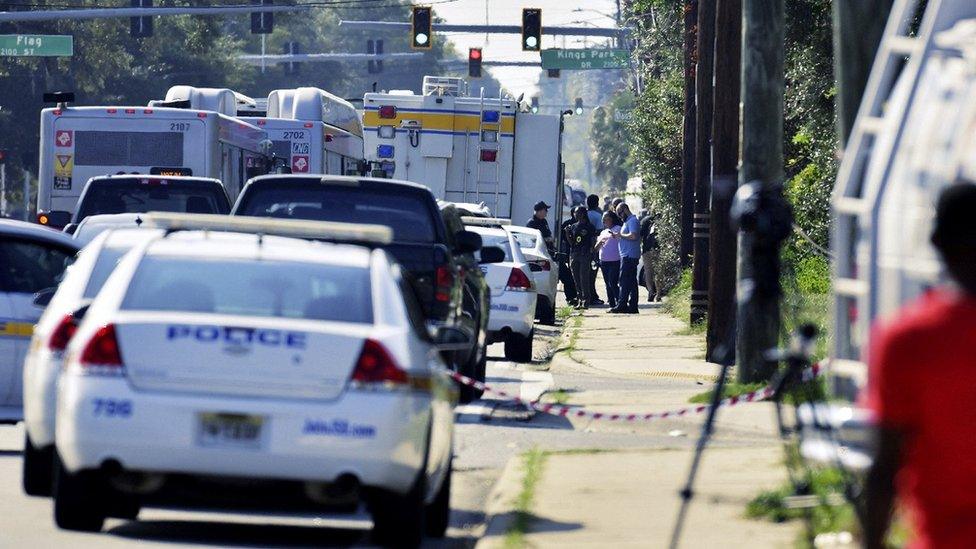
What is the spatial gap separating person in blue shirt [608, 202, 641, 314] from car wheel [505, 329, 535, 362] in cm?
873

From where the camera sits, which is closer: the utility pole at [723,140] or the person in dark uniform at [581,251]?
the utility pole at [723,140]

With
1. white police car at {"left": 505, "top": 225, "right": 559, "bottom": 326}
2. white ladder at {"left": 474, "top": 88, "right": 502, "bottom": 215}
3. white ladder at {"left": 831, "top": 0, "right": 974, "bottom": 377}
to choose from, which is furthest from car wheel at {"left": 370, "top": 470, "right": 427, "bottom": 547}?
white ladder at {"left": 474, "top": 88, "right": 502, "bottom": 215}

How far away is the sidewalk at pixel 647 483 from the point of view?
8.97 metres

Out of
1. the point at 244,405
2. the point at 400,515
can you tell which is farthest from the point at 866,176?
the point at 244,405

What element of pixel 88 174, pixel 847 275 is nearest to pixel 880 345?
pixel 847 275

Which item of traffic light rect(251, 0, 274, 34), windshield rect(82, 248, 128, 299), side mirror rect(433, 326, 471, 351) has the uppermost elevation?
traffic light rect(251, 0, 274, 34)

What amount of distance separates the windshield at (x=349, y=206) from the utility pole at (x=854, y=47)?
437cm

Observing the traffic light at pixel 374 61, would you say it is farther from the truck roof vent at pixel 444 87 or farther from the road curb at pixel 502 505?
the road curb at pixel 502 505

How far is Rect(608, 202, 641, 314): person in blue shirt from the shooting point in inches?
1219

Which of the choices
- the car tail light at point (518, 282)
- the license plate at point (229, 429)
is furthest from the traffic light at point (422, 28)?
the license plate at point (229, 429)

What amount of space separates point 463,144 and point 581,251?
284cm

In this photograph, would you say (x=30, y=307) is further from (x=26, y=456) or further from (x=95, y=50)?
(x=95, y=50)

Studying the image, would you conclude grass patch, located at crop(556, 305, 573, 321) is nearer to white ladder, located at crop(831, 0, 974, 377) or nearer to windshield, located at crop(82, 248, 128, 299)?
windshield, located at crop(82, 248, 128, 299)

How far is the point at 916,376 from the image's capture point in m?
4.41
